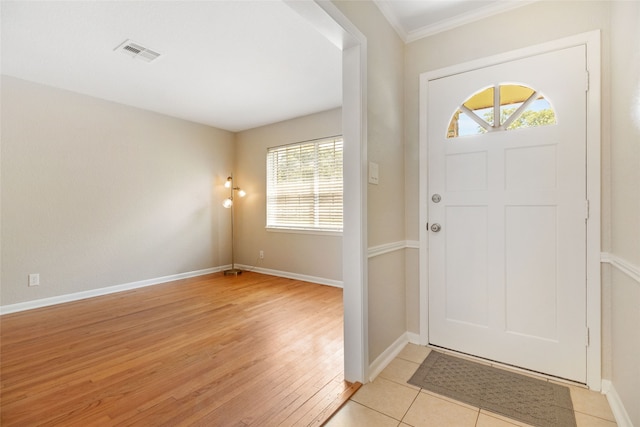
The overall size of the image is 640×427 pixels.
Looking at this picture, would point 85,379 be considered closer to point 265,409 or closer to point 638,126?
point 265,409

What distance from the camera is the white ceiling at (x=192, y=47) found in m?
2.11

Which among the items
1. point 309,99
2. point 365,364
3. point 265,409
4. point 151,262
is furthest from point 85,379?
point 309,99

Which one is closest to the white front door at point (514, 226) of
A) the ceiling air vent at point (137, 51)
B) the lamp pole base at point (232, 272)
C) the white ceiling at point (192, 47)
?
the white ceiling at point (192, 47)

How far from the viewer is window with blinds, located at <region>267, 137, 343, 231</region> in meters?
4.28

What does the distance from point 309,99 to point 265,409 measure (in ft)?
11.4

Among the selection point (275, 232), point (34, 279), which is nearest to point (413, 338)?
point (275, 232)

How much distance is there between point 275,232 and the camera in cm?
491

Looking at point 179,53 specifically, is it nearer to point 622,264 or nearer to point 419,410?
point 419,410

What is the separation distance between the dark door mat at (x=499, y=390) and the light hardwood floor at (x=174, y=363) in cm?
58

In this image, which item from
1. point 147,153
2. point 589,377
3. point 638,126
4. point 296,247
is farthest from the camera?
point 296,247

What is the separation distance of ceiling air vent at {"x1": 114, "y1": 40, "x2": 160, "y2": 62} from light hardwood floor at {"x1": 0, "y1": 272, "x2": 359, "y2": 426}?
8.43ft

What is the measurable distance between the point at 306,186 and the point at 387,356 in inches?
119

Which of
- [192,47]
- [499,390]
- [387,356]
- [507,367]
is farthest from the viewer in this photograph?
[192,47]

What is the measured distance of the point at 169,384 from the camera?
181 centimetres
